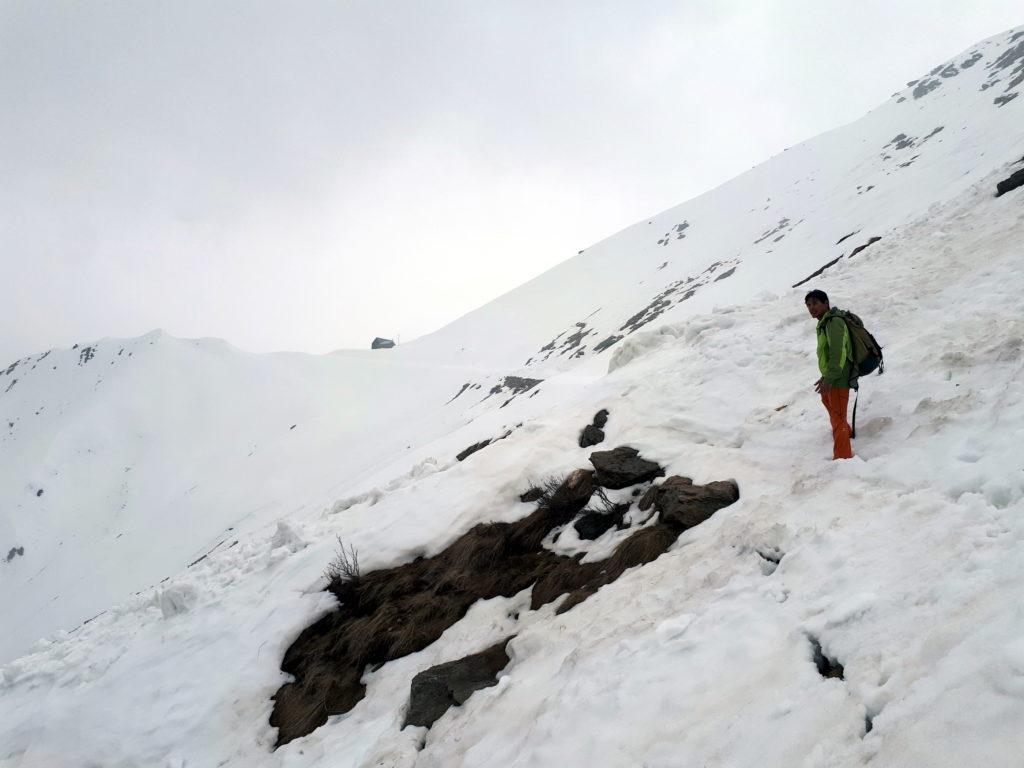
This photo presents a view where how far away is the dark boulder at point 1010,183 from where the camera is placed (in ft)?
37.0

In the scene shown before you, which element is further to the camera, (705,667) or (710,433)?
(710,433)

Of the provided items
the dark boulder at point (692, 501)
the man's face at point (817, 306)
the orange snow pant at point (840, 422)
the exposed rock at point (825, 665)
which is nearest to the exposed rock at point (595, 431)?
the dark boulder at point (692, 501)

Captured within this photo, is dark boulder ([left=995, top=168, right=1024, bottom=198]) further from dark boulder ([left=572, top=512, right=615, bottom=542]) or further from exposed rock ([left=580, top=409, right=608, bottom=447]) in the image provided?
dark boulder ([left=572, top=512, right=615, bottom=542])

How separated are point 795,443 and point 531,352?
4870 cm

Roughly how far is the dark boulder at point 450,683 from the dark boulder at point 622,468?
2.96m

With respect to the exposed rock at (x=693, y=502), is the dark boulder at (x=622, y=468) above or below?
above

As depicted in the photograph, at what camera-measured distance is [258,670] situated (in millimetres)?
7121

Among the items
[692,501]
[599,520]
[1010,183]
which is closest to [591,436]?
[599,520]

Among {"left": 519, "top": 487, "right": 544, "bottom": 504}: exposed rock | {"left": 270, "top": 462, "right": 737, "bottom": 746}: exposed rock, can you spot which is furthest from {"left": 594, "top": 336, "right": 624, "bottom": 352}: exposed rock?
{"left": 270, "top": 462, "right": 737, "bottom": 746}: exposed rock

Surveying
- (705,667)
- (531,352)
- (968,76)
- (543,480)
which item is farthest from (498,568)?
(968,76)

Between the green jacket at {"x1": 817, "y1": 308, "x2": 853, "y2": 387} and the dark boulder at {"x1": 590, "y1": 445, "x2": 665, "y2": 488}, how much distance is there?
2575 millimetres

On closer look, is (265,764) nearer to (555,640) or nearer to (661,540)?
(555,640)

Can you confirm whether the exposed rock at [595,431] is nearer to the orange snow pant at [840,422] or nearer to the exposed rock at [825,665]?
the orange snow pant at [840,422]

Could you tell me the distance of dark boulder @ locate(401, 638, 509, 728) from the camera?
496cm
